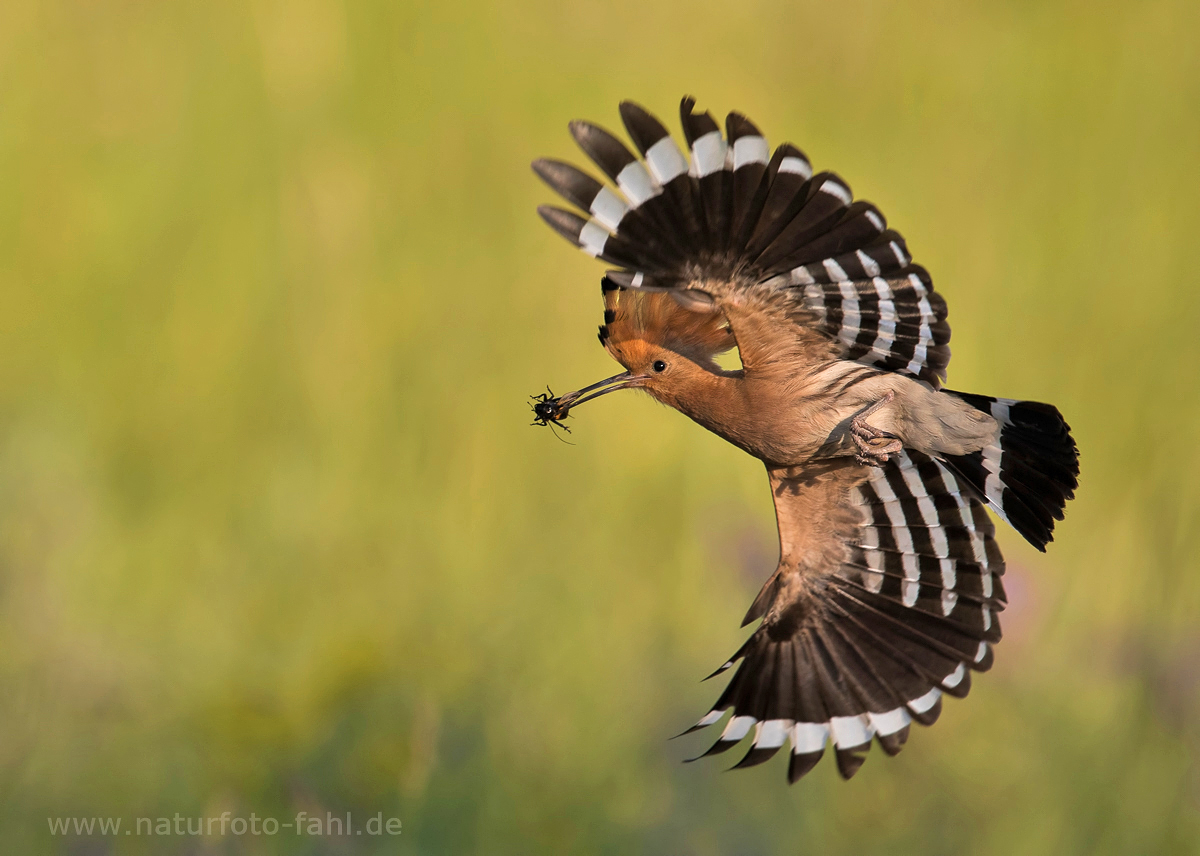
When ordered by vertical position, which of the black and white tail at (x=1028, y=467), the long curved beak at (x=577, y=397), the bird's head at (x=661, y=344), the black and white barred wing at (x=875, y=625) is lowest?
the black and white barred wing at (x=875, y=625)

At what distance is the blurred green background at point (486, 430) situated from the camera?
2113 mm

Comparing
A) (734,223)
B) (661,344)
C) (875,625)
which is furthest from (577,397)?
(875,625)

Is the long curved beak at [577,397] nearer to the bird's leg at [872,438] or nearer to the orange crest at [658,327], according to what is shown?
the orange crest at [658,327]

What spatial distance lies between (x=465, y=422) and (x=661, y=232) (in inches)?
48.5

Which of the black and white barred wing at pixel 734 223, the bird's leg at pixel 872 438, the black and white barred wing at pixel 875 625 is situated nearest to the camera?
the black and white barred wing at pixel 734 223

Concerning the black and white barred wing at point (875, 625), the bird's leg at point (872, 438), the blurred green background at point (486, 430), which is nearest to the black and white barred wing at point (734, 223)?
the bird's leg at point (872, 438)

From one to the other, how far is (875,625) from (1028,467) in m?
0.38

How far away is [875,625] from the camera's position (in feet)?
5.95

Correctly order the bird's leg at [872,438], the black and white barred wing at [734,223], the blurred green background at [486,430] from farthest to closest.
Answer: the blurred green background at [486,430], the bird's leg at [872,438], the black and white barred wing at [734,223]

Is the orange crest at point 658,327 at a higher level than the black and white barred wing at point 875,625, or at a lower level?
higher

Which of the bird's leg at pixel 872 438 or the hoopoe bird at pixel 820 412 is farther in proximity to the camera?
the bird's leg at pixel 872 438

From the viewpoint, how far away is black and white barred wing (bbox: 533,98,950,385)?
1157mm

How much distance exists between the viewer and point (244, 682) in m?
2.18

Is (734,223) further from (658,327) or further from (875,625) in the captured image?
(875,625)
